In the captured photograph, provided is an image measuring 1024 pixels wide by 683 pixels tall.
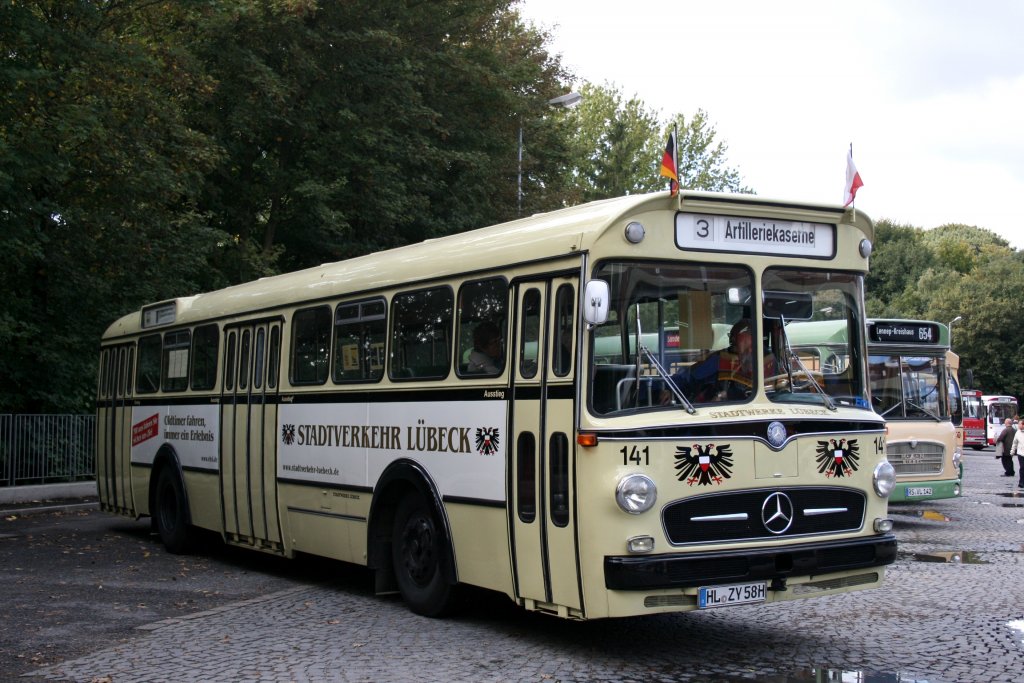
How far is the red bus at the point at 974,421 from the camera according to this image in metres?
59.4

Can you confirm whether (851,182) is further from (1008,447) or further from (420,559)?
(1008,447)

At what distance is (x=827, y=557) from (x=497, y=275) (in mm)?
3214

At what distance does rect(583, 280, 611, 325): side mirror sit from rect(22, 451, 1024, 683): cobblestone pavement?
7.57 ft

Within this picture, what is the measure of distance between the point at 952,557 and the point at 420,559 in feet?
23.3

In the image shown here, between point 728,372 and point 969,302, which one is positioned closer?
→ point 728,372

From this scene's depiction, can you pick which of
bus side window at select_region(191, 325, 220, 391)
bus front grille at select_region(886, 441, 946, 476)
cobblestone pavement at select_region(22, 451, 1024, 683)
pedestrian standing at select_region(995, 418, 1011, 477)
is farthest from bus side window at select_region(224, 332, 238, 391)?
pedestrian standing at select_region(995, 418, 1011, 477)

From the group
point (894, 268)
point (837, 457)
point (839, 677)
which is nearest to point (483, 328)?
point (837, 457)

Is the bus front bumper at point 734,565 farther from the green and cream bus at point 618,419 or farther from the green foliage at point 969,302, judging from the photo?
the green foliage at point 969,302

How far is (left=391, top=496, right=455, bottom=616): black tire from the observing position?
9828 mm

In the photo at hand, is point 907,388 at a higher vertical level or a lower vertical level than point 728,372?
higher

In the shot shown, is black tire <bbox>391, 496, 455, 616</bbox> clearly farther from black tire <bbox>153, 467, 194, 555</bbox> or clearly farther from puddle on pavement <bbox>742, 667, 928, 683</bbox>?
black tire <bbox>153, 467, 194, 555</bbox>

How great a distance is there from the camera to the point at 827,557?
845cm

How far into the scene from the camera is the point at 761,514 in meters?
8.24

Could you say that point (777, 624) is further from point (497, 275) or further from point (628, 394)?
point (497, 275)
